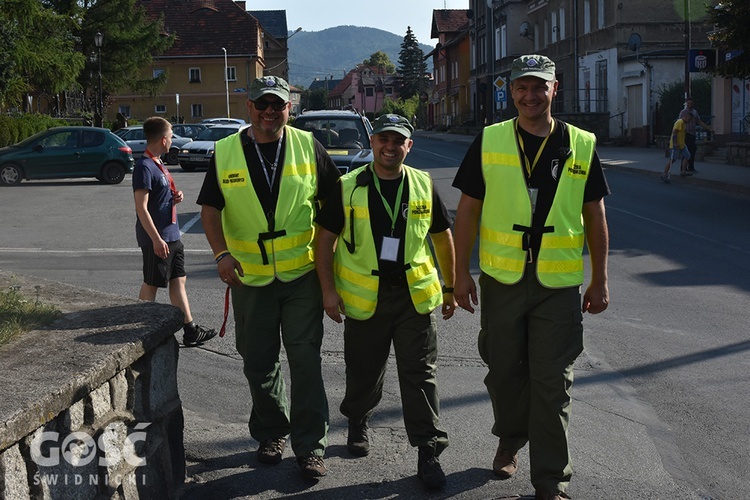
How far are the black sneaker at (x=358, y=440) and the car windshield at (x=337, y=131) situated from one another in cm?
1026

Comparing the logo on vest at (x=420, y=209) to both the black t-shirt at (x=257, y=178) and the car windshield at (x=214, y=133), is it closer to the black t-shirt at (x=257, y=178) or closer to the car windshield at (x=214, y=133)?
the black t-shirt at (x=257, y=178)

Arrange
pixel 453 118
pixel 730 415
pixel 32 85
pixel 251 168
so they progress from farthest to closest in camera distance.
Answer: pixel 453 118 → pixel 32 85 → pixel 730 415 → pixel 251 168

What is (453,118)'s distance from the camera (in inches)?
3420

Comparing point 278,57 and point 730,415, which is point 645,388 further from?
point 278,57

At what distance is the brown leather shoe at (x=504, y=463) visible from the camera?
15.9 ft

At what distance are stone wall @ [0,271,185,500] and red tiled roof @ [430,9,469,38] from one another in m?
94.5

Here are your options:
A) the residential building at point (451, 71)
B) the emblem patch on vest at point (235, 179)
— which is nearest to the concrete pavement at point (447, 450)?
the emblem patch on vest at point (235, 179)

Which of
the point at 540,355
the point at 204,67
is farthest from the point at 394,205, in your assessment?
the point at 204,67

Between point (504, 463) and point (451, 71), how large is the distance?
3483 inches

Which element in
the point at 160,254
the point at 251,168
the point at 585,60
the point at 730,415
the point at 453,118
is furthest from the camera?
the point at 453,118

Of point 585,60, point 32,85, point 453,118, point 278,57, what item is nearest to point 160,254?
point 32,85

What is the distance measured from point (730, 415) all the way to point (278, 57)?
100001mm

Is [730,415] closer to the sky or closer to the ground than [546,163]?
closer to the ground

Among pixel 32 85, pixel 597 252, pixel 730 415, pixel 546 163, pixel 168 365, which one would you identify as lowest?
pixel 730 415
